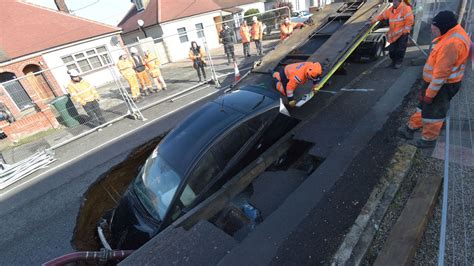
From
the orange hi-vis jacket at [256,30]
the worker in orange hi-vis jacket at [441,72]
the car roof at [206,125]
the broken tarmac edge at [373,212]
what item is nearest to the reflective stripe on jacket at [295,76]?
the car roof at [206,125]

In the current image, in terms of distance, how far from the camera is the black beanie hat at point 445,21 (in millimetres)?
3281

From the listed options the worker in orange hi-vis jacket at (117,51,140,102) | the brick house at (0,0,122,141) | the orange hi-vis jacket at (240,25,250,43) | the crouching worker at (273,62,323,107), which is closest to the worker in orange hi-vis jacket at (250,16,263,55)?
the orange hi-vis jacket at (240,25,250,43)

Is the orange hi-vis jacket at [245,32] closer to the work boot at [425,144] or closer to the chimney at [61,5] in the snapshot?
the work boot at [425,144]

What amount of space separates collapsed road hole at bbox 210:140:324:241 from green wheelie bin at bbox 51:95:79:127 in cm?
762

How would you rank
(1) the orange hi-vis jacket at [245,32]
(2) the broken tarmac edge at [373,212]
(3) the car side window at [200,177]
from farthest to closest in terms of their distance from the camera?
(1) the orange hi-vis jacket at [245,32] → (3) the car side window at [200,177] → (2) the broken tarmac edge at [373,212]

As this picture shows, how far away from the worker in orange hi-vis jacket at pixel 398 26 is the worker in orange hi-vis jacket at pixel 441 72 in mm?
2745

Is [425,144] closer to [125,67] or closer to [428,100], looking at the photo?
[428,100]

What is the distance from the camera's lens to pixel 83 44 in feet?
53.1

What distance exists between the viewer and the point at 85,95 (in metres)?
7.68

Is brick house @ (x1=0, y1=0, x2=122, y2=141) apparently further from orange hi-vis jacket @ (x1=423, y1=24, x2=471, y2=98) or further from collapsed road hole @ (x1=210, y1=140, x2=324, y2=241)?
orange hi-vis jacket @ (x1=423, y1=24, x2=471, y2=98)

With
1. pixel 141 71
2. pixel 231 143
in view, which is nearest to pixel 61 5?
pixel 141 71

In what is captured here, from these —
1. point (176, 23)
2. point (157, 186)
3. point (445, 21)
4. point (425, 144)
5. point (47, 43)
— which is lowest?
point (425, 144)

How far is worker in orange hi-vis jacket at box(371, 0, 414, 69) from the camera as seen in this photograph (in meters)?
5.73

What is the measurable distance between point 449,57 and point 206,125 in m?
3.53
